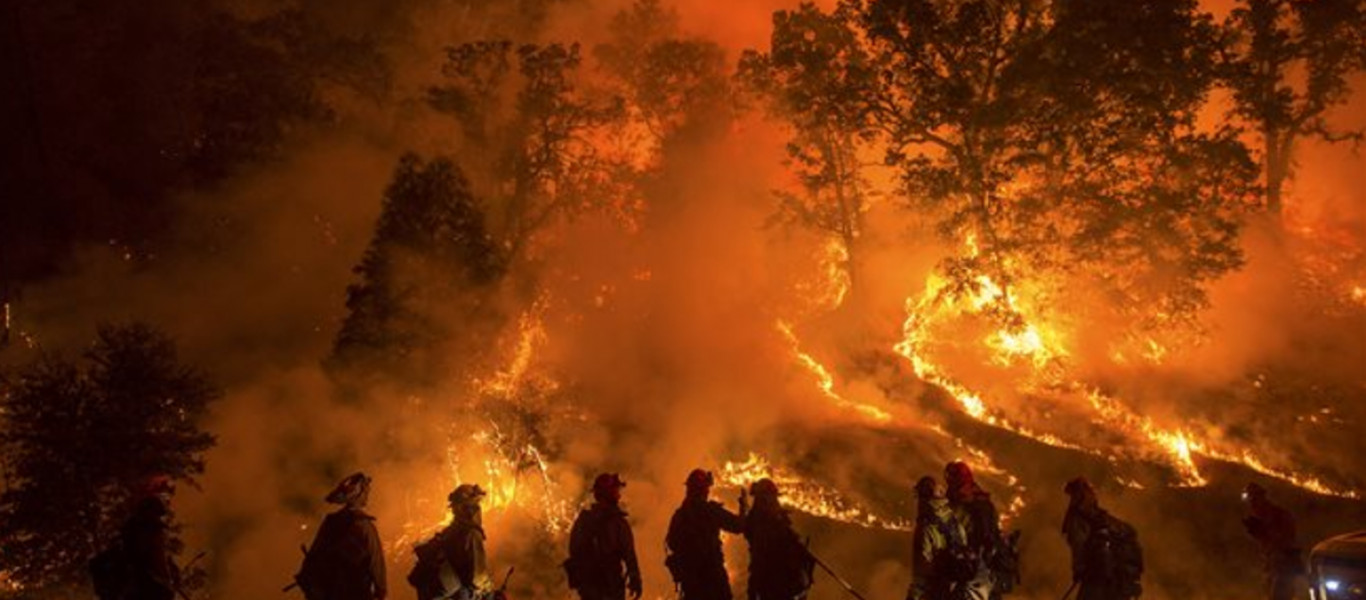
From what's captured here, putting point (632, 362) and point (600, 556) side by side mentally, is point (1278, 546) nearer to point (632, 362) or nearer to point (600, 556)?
point (600, 556)

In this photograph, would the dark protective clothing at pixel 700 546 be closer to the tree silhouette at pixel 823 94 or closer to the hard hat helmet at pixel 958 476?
the hard hat helmet at pixel 958 476

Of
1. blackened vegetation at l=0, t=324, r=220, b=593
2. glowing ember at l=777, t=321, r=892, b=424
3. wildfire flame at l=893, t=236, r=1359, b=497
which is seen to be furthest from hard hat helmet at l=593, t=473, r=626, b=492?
glowing ember at l=777, t=321, r=892, b=424

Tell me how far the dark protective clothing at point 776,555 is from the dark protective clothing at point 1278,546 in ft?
13.0

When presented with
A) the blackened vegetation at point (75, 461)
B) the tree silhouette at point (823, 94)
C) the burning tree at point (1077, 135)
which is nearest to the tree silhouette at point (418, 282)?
the blackened vegetation at point (75, 461)

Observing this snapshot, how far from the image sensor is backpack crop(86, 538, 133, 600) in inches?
282

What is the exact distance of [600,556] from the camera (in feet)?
26.3

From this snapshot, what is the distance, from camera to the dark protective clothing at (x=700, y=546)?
8203 millimetres

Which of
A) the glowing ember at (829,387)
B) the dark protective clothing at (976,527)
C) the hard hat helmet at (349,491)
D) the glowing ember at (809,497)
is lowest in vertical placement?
the dark protective clothing at (976,527)

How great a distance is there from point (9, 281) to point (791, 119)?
1859cm

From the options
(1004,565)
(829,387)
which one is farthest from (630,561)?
(829,387)

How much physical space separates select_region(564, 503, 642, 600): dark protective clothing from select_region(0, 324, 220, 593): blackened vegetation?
6882 millimetres

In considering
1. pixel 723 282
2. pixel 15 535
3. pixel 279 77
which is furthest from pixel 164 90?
pixel 15 535

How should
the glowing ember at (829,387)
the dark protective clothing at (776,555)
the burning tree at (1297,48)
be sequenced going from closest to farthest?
the dark protective clothing at (776,555)
the glowing ember at (829,387)
the burning tree at (1297,48)

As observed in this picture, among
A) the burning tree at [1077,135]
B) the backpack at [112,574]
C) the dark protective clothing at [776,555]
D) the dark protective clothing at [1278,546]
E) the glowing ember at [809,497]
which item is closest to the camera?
the backpack at [112,574]
